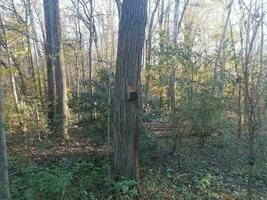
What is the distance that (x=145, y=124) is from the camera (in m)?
7.63

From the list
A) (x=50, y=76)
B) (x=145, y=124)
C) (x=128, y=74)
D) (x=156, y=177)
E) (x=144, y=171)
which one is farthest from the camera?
(x=50, y=76)

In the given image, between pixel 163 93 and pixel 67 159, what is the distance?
4190 millimetres

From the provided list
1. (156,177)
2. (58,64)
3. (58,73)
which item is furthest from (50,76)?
(156,177)

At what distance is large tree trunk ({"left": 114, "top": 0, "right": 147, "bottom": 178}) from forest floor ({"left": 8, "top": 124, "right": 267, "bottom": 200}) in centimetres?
66

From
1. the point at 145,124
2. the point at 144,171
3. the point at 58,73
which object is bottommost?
the point at 144,171

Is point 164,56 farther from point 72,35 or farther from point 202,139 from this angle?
point 72,35

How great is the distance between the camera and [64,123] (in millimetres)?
9922

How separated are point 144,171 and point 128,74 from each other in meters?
2.24

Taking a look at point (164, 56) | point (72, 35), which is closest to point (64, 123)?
point (164, 56)

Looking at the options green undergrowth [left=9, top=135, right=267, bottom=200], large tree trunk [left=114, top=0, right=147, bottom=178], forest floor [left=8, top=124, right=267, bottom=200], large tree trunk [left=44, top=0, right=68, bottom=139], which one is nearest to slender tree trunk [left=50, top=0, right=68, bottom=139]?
large tree trunk [left=44, top=0, right=68, bottom=139]

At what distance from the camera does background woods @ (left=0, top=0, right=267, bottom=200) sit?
4660mm

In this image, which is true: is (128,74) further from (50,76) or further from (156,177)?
(50,76)

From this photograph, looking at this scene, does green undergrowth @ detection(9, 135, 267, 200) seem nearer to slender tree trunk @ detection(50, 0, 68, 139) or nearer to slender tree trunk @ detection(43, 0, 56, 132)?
slender tree trunk @ detection(50, 0, 68, 139)

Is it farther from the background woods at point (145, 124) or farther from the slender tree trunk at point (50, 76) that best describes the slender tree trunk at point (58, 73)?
the slender tree trunk at point (50, 76)
